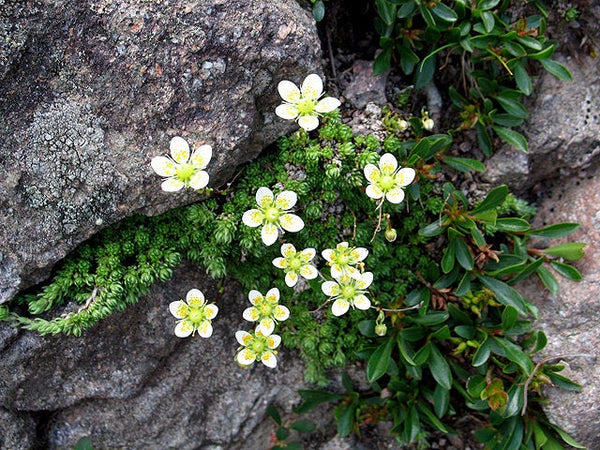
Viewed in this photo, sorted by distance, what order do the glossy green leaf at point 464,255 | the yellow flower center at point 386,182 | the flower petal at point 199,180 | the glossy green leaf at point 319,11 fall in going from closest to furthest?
the flower petal at point 199,180 → the yellow flower center at point 386,182 → the glossy green leaf at point 319,11 → the glossy green leaf at point 464,255

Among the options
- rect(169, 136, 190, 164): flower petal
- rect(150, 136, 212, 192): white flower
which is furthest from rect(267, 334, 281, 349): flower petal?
rect(169, 136, 190, 164): flower petal

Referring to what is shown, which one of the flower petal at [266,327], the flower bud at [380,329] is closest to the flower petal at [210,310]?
the flower petal at [266,327]

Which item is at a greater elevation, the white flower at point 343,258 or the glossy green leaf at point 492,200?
the white flower at point 343,258

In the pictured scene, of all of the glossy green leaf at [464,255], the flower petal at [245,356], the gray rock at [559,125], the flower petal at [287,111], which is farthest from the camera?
the gray rock at [559,125]

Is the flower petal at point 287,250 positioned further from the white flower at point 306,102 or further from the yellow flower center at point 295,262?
the white flower at point 306,102

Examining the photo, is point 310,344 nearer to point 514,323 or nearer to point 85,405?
point 514,323

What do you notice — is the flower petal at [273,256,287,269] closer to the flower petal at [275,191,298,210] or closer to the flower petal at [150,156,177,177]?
the flower petal at [275,191,298,210]
